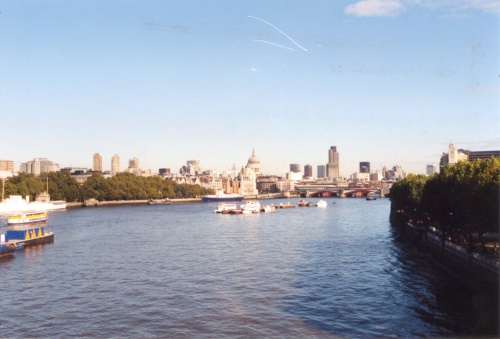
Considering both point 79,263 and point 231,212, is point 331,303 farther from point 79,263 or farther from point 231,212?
point 231,212

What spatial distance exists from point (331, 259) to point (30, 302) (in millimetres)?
20367

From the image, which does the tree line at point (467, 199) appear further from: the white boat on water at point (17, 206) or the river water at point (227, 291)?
the white boat on water at point (17, 206)

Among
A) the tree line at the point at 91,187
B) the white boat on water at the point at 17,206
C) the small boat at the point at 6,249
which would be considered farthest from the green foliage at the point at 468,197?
the tree line at the point at 91,187

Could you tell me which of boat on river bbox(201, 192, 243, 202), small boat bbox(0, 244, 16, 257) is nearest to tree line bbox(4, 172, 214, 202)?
boat on river bbox(201, 192, 243, 202)

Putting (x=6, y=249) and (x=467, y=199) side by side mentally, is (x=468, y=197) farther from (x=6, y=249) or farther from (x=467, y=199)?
(x=6, y=249)

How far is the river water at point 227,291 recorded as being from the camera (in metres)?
21.1

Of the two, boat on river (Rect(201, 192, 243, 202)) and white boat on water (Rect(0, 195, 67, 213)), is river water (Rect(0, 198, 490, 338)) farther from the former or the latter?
boat on river (Rect(201, 192, 243, 202))

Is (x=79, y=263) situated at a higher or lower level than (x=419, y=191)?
lower

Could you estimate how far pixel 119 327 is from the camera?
830 inches

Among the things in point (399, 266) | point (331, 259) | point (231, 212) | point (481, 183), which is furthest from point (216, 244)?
point (231, 212)

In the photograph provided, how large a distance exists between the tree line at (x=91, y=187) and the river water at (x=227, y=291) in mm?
77299

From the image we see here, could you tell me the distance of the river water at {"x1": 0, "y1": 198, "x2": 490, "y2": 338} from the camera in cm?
2108

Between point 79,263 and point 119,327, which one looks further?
point 79,263

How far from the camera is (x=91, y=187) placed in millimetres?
133500
